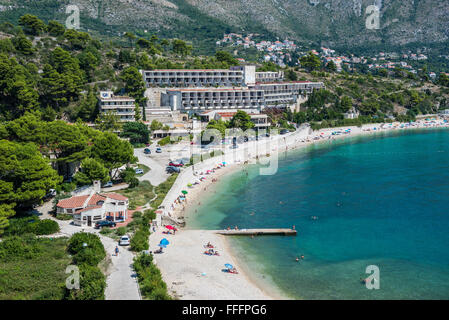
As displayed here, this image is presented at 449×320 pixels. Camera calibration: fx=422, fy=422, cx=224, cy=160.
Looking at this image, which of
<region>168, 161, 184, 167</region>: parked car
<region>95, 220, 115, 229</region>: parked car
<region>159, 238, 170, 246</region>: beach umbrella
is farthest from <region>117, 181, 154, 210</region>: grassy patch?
<region>159, 238, 170, 246</region>: beach umbrella

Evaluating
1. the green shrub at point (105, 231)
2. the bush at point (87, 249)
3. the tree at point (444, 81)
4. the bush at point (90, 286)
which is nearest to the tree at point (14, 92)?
the green shrub at point (105, 231)

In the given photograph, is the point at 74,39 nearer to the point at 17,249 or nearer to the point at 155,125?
the point at 155,125

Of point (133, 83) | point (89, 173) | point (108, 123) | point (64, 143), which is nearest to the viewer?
point (89, 173)

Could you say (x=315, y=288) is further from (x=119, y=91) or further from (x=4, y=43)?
(x=4, y=43)

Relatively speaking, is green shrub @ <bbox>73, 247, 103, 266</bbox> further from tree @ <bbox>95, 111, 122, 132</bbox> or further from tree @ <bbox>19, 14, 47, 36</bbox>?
tree @ <bbox>19, 14, 47, 36</bbox>

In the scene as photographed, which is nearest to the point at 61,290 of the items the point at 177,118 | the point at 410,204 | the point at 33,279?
the point at 33,279

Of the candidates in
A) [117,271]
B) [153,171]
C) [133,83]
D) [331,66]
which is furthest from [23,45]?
[331,66]

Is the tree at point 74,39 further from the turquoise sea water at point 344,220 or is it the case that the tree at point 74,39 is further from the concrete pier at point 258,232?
the concrete pier at point 258,232
